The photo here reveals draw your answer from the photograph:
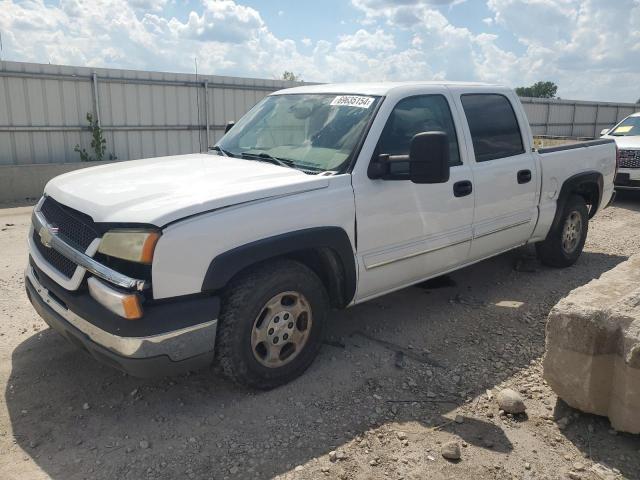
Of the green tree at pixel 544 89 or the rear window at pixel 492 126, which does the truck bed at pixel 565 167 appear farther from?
the green tree at pixel 544 89

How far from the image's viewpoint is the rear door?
15.5ft

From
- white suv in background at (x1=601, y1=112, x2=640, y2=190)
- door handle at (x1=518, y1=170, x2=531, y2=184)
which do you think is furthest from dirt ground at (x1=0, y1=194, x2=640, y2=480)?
white suv in background at (x1=601, y1=112, x2=640, y2=190)

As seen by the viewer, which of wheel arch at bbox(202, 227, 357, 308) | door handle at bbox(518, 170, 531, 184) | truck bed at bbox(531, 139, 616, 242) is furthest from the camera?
truck bed at bbox(531, 139, 616, 242)

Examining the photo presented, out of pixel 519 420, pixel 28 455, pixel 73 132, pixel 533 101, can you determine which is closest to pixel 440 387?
pixel 519 420

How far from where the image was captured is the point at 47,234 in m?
3.44

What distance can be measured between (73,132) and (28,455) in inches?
412

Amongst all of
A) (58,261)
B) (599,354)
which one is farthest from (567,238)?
(58,261)

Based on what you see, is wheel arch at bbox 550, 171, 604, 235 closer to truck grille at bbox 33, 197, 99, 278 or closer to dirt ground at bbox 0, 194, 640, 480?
dirt ground at bbox 0, 194, 640, 480

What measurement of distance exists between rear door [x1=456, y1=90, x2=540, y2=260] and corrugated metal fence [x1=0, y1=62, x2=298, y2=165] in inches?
384

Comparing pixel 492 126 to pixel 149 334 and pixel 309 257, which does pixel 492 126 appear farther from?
pixel 149 334

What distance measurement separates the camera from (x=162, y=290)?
294 centimetres

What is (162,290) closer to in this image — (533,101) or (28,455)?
(28,455)

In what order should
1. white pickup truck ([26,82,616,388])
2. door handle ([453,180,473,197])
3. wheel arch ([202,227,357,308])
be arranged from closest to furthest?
white pickup truck ([26,82,616,388]), wheel arch ([202,227,357,308]), door handle ([453,180,473,197])

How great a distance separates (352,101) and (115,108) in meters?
9.93
